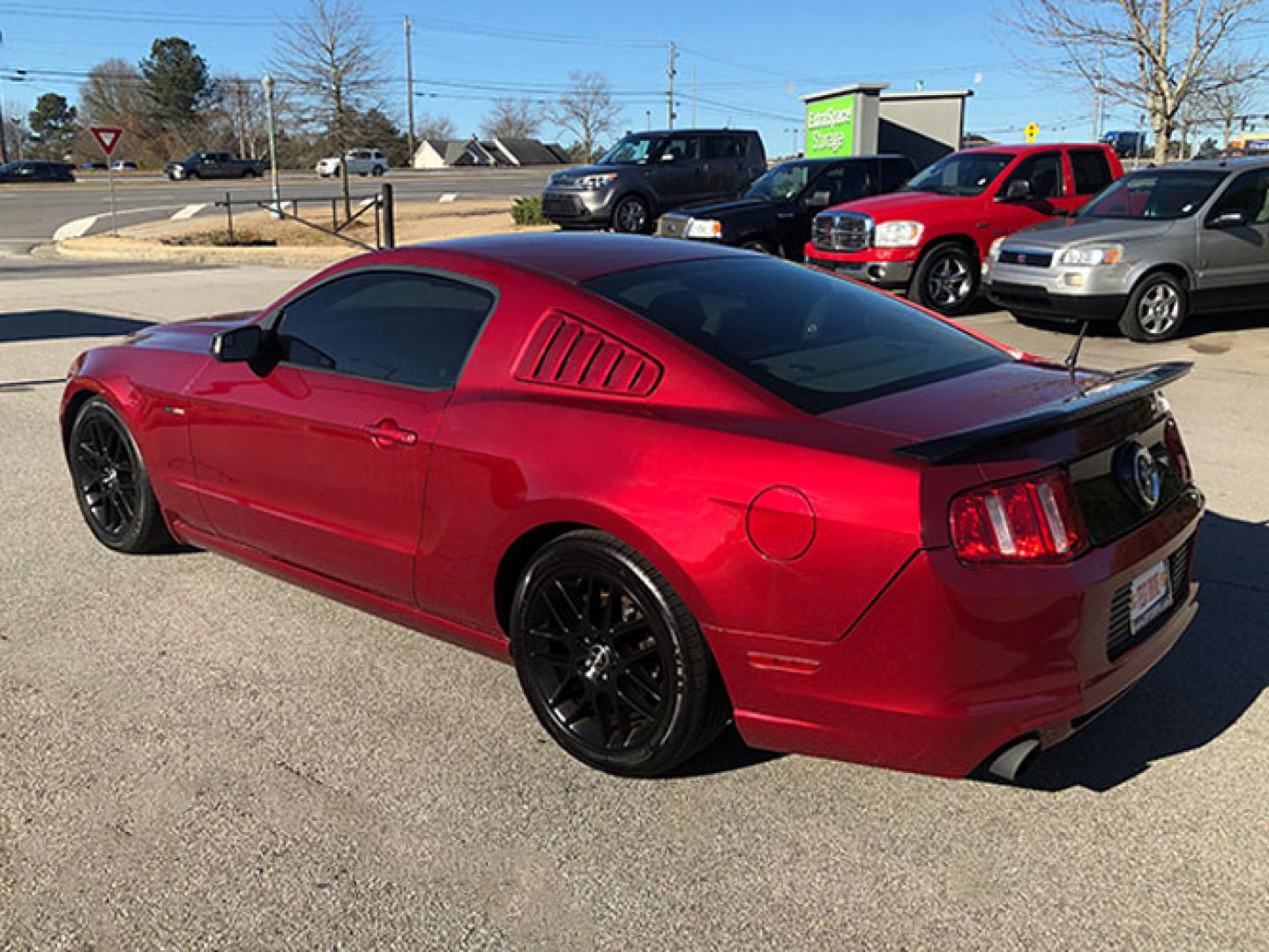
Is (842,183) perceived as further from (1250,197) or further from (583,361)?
(583,361)

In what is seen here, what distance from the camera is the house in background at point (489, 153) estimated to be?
103750mm

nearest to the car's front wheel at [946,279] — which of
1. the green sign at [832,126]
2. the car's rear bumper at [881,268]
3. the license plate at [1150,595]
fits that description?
the car's rear bumper at [881,268]

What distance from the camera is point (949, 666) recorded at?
2.70 meters

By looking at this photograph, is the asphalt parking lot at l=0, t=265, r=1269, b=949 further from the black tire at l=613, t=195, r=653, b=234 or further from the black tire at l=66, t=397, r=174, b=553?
the black tire at l=613, t=195, r=653, b=234

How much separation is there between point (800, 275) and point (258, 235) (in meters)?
26.3

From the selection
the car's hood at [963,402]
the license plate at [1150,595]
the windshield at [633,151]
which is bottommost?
the license plate at [1150,595]

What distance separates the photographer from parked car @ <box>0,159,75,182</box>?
197 feet

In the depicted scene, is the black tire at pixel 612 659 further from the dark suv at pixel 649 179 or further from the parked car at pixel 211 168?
the parked car at pixel 211 168

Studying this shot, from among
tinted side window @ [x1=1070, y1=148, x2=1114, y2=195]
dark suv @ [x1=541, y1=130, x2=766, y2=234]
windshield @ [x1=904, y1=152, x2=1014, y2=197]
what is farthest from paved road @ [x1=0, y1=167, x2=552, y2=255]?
tinted side window @ [x1=1070, y1=148, x2=1114, y2=195]

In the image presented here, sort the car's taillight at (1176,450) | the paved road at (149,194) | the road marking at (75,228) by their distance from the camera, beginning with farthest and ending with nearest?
1. the paved road at (149,194)
2. the road marking at (75,228)
3. the car's taillight at (1176,450)

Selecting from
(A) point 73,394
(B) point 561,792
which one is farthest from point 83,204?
(B) point 561,792

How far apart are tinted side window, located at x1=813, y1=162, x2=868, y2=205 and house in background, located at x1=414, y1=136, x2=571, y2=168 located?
283 feet

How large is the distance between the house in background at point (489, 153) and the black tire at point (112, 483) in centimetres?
9705

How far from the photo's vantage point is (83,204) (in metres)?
41.7
